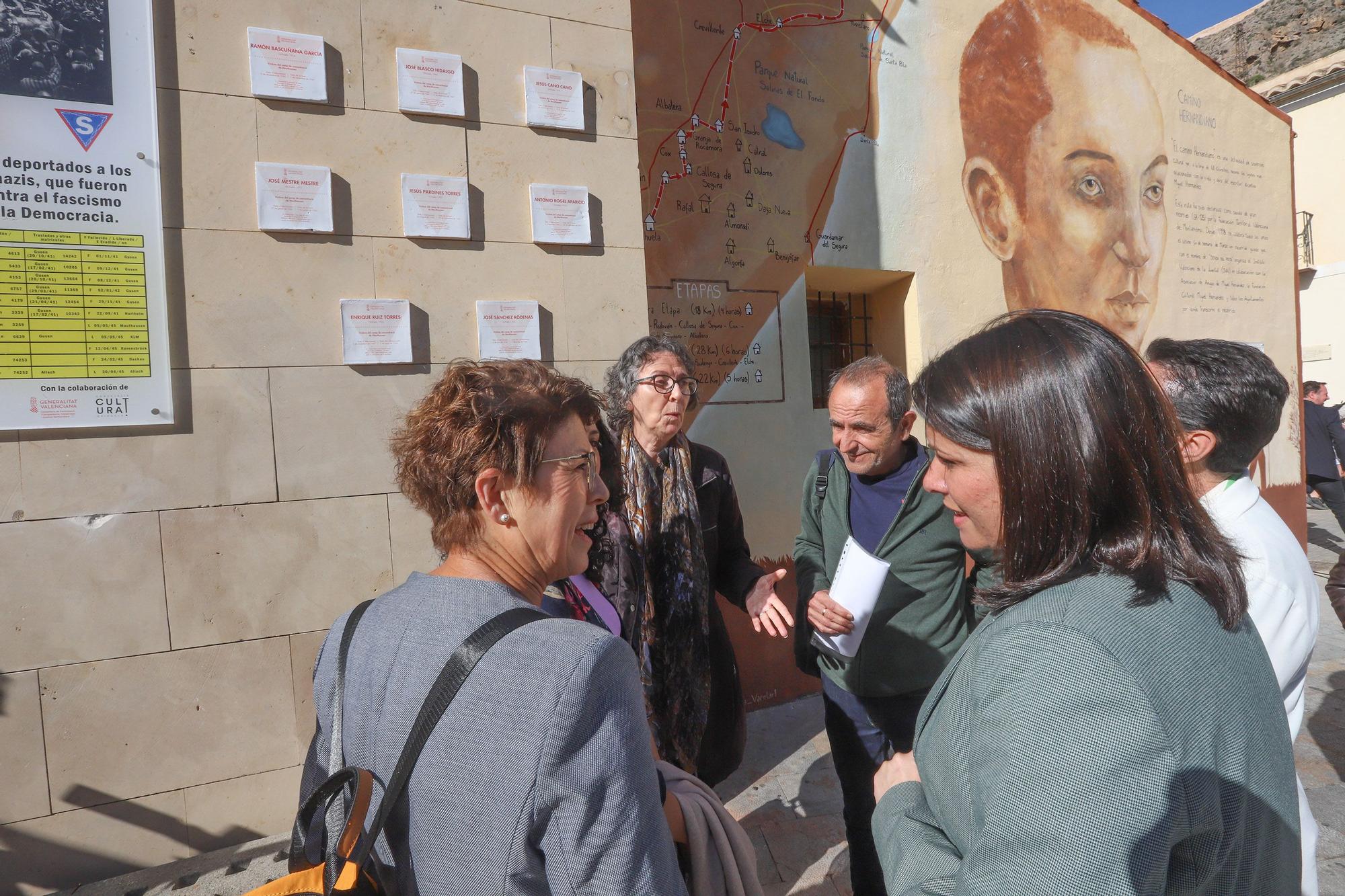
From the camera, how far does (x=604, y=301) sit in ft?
11.3

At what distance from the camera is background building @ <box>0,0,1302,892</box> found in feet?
8.64

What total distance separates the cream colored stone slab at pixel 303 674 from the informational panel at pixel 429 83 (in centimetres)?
211

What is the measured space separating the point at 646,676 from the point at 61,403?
2.17 m

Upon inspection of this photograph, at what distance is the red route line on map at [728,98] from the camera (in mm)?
4328

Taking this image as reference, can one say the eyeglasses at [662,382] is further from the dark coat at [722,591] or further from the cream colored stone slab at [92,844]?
the cream colored stone slab at [92,844]

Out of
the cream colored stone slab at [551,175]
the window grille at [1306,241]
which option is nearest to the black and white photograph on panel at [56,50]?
the cream colored stone slab at [551,175]

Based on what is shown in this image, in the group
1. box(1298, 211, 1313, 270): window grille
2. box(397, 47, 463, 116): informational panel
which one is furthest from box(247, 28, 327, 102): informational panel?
box(1298, 211, 1313, 270): window grille

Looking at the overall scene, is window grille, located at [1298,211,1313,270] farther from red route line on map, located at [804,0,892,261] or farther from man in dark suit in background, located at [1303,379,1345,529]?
red route line on map, located at [804,0,892,261]

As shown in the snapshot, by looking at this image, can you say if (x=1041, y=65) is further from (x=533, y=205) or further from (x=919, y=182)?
(x=533, y=205)

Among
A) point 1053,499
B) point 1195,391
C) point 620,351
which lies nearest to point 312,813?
point 1053,499

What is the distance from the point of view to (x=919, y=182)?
213 inches

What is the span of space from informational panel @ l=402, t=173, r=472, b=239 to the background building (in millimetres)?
48

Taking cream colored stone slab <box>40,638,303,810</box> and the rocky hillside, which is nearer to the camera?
cream colored stone slab <box>40,638,303,810</box>

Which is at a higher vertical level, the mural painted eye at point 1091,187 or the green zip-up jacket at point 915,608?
the mural painted eye at point 1091,187
